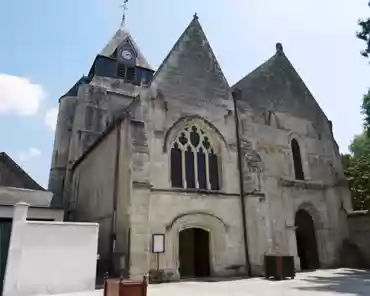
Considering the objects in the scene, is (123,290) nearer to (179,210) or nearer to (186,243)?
(179,210)

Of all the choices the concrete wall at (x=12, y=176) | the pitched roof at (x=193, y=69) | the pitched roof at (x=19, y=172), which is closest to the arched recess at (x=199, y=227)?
the pitched roof at (x=193, y=69)

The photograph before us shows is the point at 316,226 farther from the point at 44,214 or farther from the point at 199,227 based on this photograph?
the point at 44,214

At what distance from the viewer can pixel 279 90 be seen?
21.0 metres

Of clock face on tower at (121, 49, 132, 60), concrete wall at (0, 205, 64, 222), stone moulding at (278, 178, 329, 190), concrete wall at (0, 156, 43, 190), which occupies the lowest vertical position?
concrete wall at (0, 205, 64, 222)

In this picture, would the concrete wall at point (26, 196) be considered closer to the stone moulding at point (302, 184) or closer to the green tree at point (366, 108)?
the stone moulding at point (302, 184)

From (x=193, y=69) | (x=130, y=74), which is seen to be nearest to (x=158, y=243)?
(x=193, y=69)

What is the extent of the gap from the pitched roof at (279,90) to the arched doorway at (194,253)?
28.0ft

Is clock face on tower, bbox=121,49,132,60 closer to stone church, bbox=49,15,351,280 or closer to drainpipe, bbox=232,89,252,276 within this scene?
stone church, bbox=49,15,351,280

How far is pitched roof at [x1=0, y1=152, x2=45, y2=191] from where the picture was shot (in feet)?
60.4

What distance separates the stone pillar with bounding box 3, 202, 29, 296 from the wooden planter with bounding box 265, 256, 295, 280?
32.3ft

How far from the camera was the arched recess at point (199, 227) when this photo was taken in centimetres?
1348

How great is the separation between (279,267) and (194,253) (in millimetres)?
4214

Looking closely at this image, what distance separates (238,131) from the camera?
680 inches

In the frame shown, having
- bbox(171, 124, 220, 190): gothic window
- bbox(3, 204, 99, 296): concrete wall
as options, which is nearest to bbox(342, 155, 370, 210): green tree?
Result: bbox(171, 124, 220, 190): gothic window
